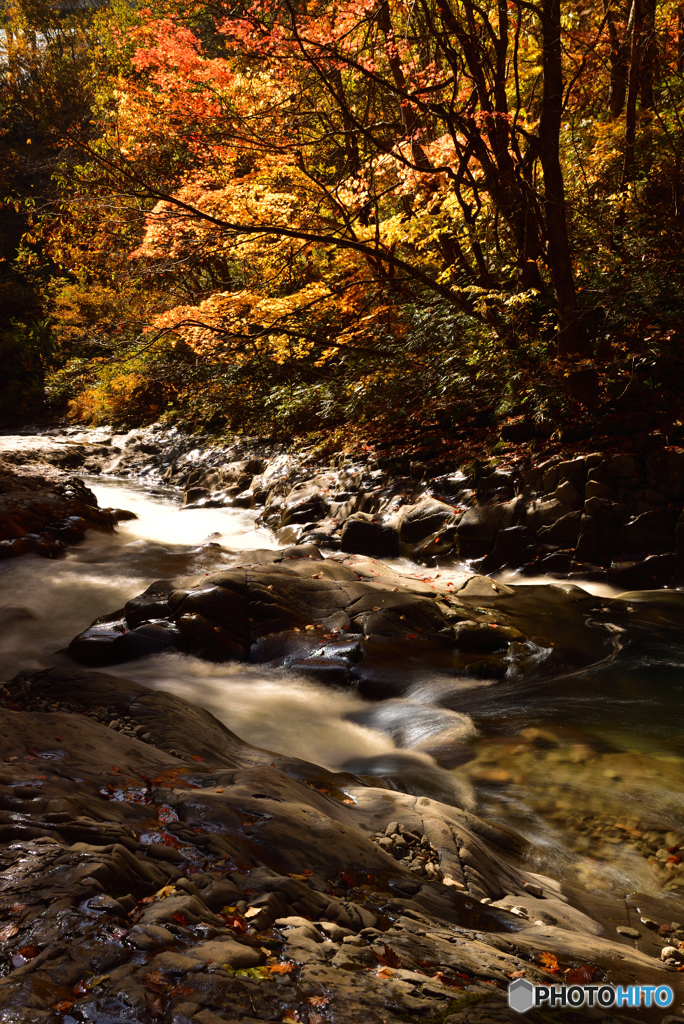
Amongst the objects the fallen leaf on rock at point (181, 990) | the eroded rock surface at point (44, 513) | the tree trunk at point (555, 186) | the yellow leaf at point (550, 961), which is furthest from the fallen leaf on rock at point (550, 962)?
the tree trunk at point (555, 186)

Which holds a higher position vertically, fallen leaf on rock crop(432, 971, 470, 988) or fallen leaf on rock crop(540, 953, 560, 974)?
fallen leaf on rock crop(432, 971, 470, 988)

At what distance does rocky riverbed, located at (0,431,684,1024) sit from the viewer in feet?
6.07

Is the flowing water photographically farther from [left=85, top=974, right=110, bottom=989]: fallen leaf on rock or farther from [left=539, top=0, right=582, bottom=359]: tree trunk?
[left=539, top=0, right=582, bottom=359]: tree trunk

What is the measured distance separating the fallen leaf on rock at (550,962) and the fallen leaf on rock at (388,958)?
670 millimetres

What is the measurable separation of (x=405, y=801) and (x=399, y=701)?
1846mm

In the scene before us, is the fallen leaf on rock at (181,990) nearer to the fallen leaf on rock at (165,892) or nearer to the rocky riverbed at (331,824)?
the rocky riverbed at (331,824)

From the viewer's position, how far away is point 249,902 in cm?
226

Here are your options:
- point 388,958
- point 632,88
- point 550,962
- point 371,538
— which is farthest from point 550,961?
point 632,88

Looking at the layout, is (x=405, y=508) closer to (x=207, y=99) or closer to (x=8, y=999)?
(x=8, y=999)

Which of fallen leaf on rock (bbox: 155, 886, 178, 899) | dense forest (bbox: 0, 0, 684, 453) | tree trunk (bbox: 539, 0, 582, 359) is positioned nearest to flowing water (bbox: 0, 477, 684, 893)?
fallen leaf on rock (bbox: 155, 886, 178, 899)

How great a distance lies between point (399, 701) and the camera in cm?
571

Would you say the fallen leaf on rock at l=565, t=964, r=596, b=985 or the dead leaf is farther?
the fallen leaf on rock at l=565, t=964, r=596, b=985

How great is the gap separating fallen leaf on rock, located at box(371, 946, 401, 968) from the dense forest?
23.0ft

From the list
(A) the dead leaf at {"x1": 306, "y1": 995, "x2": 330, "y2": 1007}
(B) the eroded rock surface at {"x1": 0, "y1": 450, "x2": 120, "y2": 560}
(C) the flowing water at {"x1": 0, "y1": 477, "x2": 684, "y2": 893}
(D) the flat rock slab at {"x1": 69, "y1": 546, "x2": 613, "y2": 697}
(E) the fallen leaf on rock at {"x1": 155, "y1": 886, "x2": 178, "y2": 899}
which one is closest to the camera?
(A) the dead leaf at {"x1": 306, "y1": 995, "x2": 330, "y2": 1007}
